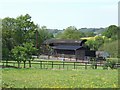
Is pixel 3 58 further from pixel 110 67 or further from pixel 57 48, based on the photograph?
pixel 57 48

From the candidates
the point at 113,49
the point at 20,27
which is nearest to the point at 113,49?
the point at 113,49

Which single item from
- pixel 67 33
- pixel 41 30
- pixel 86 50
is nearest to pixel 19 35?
pixel 86 50

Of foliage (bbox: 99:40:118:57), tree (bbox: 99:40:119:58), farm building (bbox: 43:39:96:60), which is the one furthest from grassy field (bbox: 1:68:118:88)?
farm building (bbox: 43:39:96:60)

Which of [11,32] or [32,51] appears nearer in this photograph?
[32,51]

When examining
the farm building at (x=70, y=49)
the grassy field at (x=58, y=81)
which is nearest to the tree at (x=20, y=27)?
A: the farm building at (x=70, y=49)

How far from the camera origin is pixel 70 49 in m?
75.9

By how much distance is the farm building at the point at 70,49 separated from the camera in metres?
71.4

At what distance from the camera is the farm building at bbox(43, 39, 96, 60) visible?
71.4 metres

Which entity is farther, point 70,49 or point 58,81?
point 70,49

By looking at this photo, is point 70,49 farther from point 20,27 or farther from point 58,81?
point 58,81

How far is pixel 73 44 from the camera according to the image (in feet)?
280

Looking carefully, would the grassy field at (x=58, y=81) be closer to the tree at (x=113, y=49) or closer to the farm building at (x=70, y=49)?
the tree at (x=113, y=49)

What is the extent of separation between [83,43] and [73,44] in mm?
3170

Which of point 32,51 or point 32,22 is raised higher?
point 32,22
